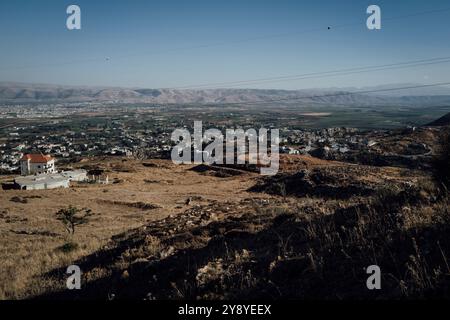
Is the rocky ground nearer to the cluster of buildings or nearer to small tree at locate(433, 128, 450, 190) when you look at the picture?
small tree at locate(433, 128, 450, 190)

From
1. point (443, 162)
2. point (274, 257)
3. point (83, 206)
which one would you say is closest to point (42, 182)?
point (83, 206)

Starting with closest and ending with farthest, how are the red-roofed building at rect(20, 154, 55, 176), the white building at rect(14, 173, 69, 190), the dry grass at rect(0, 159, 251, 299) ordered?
the dry grass at rect(0, 159, 251, 299) < the white building at rect(14, 173, 69, 190) < the red-roofed building at rect(20, 154, 55, 176)

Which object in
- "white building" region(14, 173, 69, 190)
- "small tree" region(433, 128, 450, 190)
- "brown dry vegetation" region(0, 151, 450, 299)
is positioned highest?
"small tree" region(433, 128, 450, 190)

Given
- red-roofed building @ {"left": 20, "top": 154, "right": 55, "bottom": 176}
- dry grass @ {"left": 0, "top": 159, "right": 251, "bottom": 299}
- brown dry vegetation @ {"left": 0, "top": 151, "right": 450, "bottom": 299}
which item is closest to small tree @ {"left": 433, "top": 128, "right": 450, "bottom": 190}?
brown dry vegetation @ {"left": 0, "top": 151, "right": 450, "bottom": 299}

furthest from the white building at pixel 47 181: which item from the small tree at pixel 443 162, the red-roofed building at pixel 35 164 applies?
the small tree at pixel 443 162

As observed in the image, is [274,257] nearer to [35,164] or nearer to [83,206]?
[83,206]

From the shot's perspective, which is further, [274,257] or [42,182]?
[42,182]

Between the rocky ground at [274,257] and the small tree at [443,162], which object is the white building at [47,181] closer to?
the rocky ground at [274,257]

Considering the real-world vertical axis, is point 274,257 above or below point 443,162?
below

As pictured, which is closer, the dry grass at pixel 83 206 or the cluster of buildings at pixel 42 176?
the dry grass at pixel 83 206

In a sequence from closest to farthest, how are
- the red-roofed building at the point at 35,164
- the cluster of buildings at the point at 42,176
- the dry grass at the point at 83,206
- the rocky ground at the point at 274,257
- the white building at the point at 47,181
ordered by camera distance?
the rocky ground at the point at 274,257 < the dry grass at the point at 83,206 < the white building at the point at 47,181 < the cluster of buildings at the point at 42,176 < the red-roofed building at the point at 35,164

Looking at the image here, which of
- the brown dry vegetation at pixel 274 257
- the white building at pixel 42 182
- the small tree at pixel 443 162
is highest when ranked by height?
the small tree at pixel 443 162

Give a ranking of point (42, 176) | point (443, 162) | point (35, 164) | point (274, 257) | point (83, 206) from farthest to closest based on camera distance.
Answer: point (35, 164)
point (42, 176)
point (83, 206)
point (443, 162)
point (274, 257)

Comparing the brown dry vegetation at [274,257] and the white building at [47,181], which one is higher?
the brown dry vegetation at [274,257]
